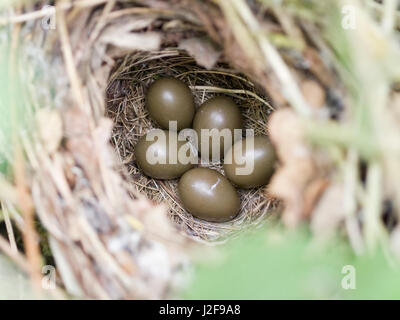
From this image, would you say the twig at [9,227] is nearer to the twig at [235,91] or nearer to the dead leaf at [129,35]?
the dead leaf at [129,35]

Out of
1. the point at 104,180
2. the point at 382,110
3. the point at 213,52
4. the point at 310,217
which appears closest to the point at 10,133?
the point at 104,180

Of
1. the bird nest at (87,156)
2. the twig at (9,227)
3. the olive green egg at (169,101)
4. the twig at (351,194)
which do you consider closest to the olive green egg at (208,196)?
the olive green egg at (169,101)

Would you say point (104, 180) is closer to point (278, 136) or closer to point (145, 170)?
point (278, 136)

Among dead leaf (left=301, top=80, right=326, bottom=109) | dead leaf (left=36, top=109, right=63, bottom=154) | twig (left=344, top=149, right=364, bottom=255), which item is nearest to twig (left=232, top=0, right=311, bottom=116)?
dead leaf (left=301, top=80, right=326, bottom=109)

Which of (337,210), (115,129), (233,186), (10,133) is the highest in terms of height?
(115,129)

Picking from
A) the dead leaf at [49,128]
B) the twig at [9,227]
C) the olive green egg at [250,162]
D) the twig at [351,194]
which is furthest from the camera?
the olive green egg at [250,162]

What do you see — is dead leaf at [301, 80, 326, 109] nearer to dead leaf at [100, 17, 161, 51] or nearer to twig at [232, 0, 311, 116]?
twig at [232, 0, 311, 116]

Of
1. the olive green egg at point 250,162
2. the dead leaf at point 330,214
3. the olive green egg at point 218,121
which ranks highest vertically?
the olive green egg at point 218,121
